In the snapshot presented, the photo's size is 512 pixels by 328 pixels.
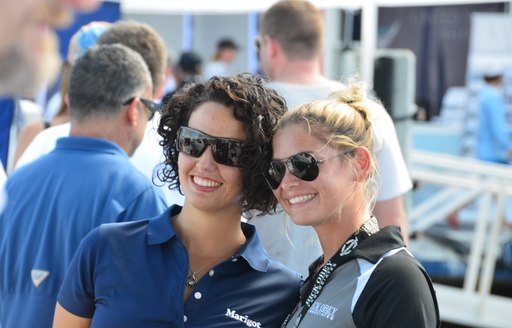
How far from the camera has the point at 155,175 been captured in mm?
2762

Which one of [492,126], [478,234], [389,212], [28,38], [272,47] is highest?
[28,38]

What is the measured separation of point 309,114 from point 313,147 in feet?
0.29

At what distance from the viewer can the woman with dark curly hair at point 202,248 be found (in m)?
2.16

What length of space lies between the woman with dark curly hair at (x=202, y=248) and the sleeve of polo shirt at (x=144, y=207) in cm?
29

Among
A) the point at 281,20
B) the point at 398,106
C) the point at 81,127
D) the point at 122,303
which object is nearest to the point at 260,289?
the point at 122,303

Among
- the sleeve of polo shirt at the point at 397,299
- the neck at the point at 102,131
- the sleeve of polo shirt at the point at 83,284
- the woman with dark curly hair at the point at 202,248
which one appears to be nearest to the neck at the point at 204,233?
the woman with dark curly hair at the point at 202,248

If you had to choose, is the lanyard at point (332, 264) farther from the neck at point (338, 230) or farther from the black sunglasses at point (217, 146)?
the black sunglasses at point (217, 146)

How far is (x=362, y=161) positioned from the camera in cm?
228

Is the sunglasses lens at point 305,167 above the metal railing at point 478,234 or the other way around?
above

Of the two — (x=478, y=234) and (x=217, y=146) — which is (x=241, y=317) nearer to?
(x=217, y=146)

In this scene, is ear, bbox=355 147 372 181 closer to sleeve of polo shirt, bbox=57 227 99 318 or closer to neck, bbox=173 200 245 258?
neck, bbox=173 200 245 258

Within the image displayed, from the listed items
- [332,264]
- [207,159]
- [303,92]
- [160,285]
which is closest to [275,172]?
[207,159]

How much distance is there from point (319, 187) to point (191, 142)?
36cm

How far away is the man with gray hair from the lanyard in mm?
741
